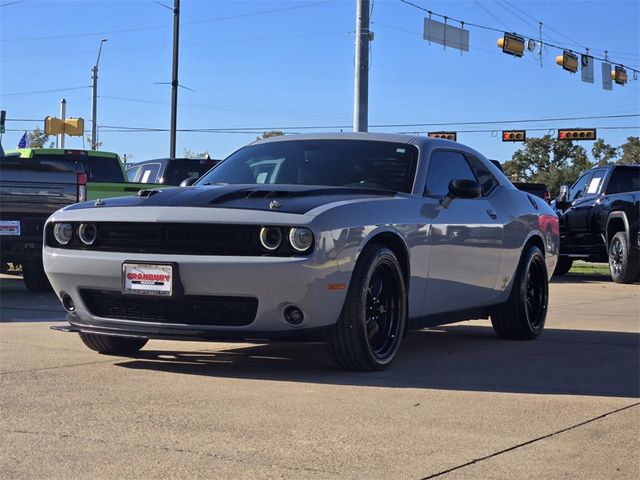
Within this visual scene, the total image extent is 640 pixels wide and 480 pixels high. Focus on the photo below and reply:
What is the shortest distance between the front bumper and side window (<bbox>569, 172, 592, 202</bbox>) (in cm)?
1317

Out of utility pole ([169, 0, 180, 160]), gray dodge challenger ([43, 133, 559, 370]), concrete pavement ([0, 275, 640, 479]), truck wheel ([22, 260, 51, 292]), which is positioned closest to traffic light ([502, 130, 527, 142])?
utility pole ([169, 0, 180, 160])

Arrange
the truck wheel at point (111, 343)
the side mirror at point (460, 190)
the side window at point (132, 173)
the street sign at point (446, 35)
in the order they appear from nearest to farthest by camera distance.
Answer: the truck wheel at point (111, 343)
the side mirror at point (460, 190)
the side window at point (132, 173)
the street sign at point (446, 35)

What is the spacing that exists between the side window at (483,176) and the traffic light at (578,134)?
52.9m

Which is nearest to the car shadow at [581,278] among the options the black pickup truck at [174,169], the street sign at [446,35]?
the black pickup truck at [174,169]

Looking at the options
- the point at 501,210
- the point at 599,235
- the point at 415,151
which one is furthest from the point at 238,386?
the point at 599,235

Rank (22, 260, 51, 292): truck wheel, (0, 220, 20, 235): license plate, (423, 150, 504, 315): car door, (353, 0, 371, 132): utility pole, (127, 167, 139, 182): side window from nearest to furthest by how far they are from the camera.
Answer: (423, 150, 504, 315): car door, (0, 220, 20, 235): license plate, (22, 260, 51, 292): truck wheel, (127, 167, 139, 182): side window, (353, 0, 371, 132): utility pole

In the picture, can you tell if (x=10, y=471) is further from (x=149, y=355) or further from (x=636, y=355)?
(x=636, y=355)

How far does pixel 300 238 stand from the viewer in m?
5.72

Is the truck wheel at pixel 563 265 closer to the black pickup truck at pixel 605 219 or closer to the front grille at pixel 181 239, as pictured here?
the black pickup truck at pixel 605 219

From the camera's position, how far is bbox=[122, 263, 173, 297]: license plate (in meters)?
5.85

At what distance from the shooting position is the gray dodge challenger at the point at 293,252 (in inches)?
227

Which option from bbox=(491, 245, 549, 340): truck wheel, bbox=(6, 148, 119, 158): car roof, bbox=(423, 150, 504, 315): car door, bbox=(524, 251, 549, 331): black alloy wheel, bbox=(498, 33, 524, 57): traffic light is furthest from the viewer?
bbox=(498, 33, 524, 57): traffic light

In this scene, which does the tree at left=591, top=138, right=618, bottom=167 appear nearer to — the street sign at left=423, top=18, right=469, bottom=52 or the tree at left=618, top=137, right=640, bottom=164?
the tree at left=618, top=137, right=640, bottom=164

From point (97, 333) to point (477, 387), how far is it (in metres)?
2.34
